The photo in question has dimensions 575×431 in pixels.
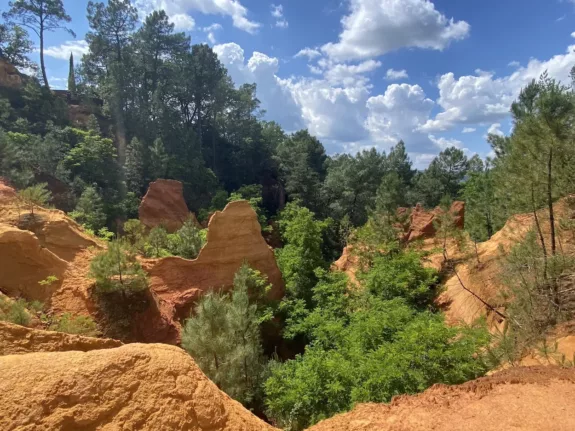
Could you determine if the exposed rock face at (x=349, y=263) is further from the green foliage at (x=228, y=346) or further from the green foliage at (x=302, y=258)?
the green foliage at (x=228, y=346)

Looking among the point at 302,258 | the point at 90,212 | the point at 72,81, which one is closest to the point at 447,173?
the point at 302,258

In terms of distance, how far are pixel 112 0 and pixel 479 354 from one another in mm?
51754

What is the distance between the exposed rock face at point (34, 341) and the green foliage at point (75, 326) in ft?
19.1

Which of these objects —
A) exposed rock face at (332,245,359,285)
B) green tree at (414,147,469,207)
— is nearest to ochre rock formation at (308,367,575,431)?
exposed rock face at (332,245,359,285)

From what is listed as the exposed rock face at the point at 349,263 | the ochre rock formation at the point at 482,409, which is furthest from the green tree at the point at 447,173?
the ochre rock formation at the point at 482,409

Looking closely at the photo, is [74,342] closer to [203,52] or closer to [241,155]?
[241,155]

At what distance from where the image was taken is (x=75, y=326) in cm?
1072

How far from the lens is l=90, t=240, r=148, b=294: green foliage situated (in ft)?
43.1

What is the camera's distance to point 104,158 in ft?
110

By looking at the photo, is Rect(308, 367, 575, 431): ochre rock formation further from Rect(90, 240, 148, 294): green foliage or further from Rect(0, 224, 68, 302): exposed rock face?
Rect(0, 224, 68, 302): exposed rock face

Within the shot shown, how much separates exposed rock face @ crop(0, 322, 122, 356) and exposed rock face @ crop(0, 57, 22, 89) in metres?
44.1

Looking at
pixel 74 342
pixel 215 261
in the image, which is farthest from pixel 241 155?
pixel 74 342


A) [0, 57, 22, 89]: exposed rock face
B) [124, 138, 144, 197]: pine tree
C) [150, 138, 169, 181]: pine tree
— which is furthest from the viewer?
[0, 57, 22, 89]: exposed rock face

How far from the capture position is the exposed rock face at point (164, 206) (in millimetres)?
30611
